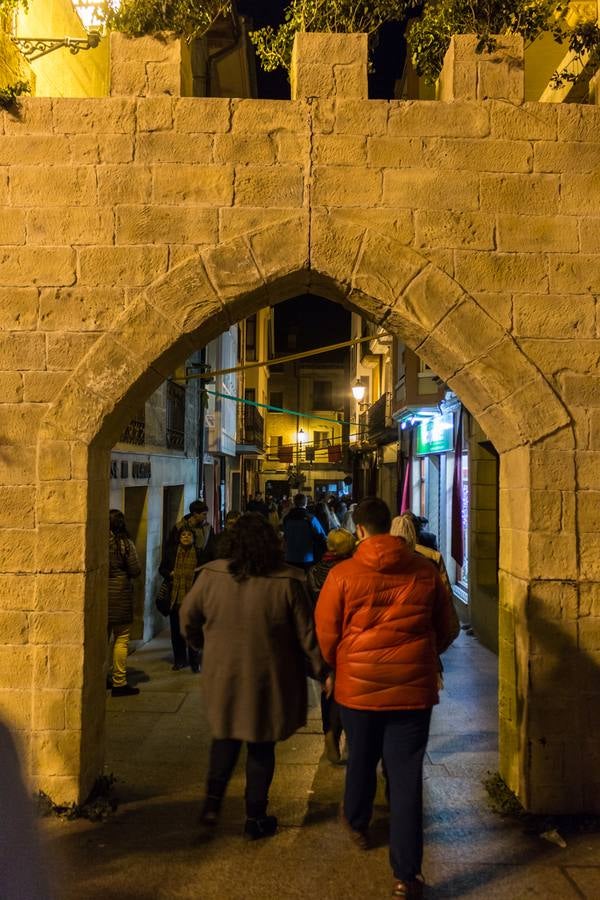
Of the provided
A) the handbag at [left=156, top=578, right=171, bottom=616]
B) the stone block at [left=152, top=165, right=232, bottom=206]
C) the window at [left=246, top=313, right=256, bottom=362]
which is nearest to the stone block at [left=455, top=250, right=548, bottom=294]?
the stone block at [left=152, top=165, right=232, bottom=206]

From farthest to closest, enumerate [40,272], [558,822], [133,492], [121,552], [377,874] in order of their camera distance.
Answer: [133,492] < [121,552] < [40,272] < [558,822] < [377,874]

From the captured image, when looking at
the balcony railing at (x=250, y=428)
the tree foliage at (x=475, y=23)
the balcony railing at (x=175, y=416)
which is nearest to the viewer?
the tree foliage at (x=475, y=23)

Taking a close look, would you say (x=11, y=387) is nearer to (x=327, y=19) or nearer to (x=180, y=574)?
(x=327, y=19)

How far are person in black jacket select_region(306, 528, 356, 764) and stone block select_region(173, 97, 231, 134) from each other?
105 inches

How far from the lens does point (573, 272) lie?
402cm

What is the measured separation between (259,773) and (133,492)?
5.06 metres

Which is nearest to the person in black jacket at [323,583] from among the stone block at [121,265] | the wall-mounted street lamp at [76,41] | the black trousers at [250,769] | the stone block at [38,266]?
the black trousers at [250,769]

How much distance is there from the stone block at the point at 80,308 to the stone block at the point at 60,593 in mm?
1422

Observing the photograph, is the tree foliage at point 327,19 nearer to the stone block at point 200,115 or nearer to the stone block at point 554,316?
the stone block at point 200,115

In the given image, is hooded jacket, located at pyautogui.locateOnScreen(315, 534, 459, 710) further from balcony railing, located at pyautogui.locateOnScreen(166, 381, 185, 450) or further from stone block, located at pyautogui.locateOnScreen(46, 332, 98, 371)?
balcony railing, located at pyautogui.locateOnScreen(166, 381, 185, 450)

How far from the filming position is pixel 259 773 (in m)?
3.34

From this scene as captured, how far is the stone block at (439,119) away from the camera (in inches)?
160

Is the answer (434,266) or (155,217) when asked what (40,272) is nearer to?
(155,217)

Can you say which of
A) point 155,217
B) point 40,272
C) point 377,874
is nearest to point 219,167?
point 155,217
